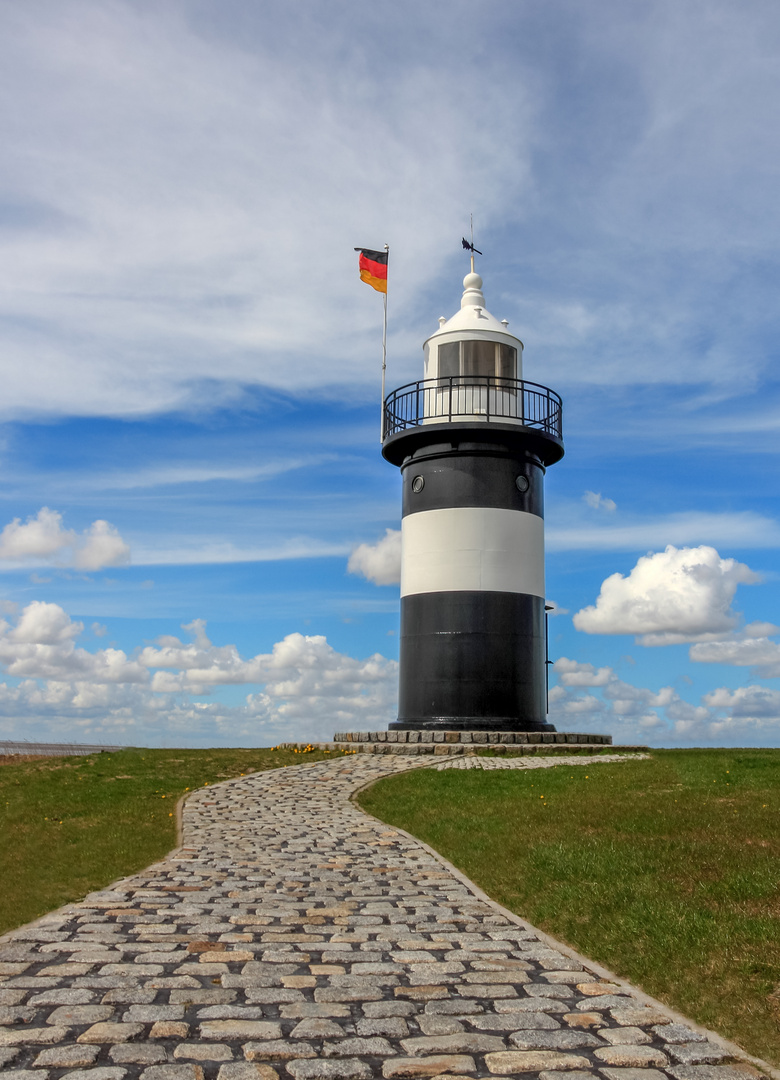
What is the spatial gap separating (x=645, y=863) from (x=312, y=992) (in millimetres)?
4793

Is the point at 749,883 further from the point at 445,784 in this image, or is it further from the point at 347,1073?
the point at 445,784

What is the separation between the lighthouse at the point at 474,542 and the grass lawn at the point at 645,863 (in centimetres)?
612

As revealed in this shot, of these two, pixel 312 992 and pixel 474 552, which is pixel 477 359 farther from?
pixel 312 992

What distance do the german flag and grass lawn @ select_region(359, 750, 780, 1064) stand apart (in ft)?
50.7

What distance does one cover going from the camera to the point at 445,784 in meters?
17.5

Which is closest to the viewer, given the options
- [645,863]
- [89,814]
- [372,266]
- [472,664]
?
[645,863]

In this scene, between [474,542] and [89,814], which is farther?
[474,542]

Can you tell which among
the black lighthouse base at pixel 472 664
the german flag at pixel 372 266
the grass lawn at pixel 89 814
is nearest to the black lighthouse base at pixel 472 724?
the black lighthouse base at pixel 472 664

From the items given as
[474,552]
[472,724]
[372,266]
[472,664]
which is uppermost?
[372,266]

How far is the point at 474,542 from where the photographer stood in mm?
24656

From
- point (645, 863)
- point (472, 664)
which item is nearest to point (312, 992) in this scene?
point (645, 863)

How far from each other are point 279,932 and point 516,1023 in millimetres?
2933

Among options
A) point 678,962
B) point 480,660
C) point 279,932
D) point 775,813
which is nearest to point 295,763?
point 480,660

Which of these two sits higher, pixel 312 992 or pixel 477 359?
pixel 477 359
